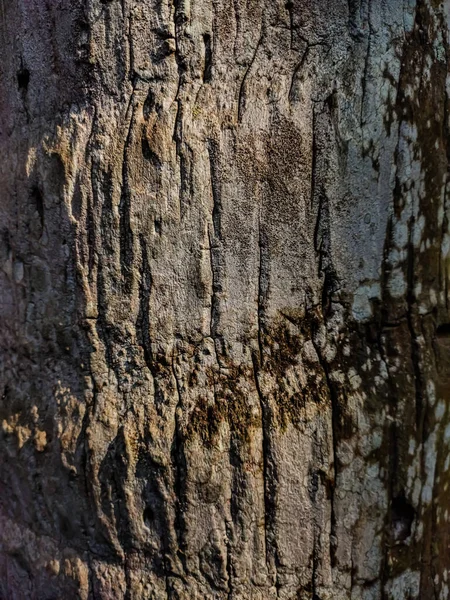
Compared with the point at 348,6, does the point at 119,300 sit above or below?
below

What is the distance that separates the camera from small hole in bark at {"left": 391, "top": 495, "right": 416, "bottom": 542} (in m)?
1.27

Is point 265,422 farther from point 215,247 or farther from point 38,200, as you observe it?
point 38,200

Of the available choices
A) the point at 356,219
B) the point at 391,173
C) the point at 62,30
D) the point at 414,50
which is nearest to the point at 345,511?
the point at 356,219

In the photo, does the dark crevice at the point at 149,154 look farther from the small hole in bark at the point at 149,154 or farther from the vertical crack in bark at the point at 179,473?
the vertical crack in bark at the point at 179,473

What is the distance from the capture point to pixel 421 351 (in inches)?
49.7

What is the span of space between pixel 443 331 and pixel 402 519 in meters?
0.42

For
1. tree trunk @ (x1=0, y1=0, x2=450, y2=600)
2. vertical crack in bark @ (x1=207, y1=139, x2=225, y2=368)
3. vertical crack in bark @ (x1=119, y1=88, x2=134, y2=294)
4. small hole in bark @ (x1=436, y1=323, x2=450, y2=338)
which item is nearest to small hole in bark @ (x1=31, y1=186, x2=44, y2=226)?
tree trunk @ (x1=0, y1=0, x2=450, y2=600)

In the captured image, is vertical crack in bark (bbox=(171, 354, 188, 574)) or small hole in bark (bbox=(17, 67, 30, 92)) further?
small hole in bark (bbox=(17, 67, 30, 92))

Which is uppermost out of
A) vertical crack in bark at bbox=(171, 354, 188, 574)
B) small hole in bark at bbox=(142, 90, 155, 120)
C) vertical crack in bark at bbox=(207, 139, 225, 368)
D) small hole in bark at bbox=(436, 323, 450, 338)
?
small hole in bark at bbox=(142, 90, 155, 120)

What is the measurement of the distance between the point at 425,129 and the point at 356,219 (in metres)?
0.24

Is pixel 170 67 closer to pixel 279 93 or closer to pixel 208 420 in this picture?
pixel 279 93

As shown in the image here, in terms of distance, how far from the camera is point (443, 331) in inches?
51.4

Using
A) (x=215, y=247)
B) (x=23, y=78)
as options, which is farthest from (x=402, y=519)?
A: (x=23, y=78)

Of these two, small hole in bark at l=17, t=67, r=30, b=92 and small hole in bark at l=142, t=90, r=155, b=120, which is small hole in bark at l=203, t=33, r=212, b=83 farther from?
small hole in bark at l=17, t=67, r=30, b=92
